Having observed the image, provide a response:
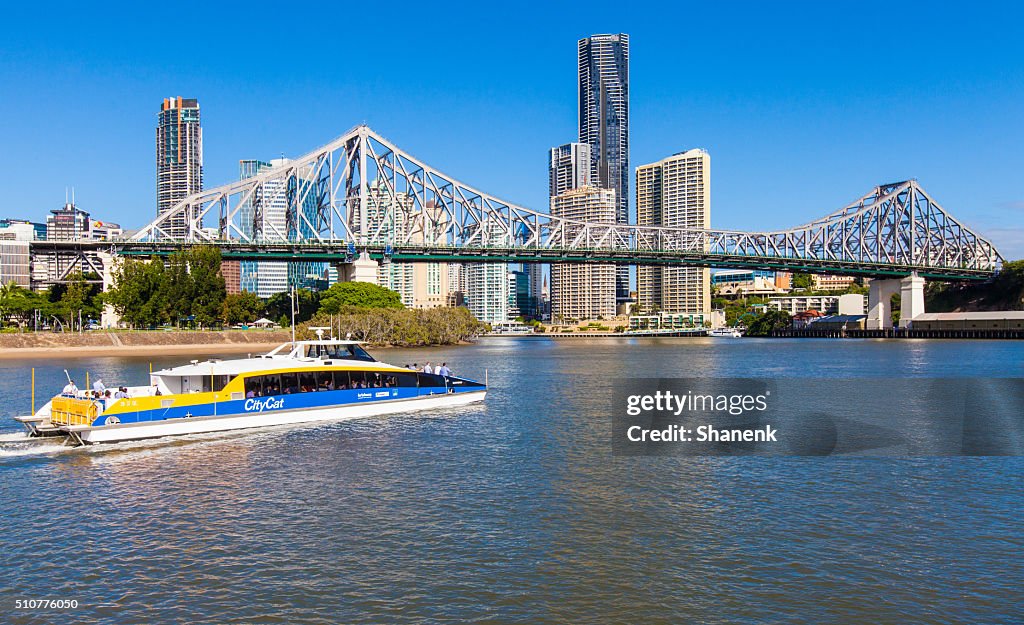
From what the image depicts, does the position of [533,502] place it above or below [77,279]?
below

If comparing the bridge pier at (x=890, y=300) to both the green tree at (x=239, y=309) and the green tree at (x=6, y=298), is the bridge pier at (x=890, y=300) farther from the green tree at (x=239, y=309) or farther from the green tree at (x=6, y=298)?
the green tree at (x=6, y=298)

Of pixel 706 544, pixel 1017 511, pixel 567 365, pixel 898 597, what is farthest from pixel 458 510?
pixel 567 365

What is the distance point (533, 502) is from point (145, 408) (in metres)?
14.4

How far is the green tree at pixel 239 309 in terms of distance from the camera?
104 m

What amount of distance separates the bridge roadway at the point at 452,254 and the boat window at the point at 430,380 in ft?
246

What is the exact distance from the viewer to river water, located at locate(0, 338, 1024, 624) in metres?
13.2

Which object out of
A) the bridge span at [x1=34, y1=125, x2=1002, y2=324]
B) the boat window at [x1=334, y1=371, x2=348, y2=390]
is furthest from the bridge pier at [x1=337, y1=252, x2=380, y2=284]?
the boat window at [x1=334, y1=371, x2=348, y2=390]

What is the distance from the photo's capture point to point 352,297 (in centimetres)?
10625

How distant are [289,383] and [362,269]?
83.9 metres

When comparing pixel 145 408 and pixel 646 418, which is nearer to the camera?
pixel 145 408

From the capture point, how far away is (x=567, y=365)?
65938mm

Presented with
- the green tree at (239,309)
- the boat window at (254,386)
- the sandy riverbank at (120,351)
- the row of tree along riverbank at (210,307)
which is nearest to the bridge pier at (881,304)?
the row of tree along riverbank at (210,307)

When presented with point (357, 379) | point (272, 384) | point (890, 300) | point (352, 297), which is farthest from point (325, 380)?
point (890, 300)

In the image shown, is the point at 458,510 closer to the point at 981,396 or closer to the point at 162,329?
the point at 981,396
